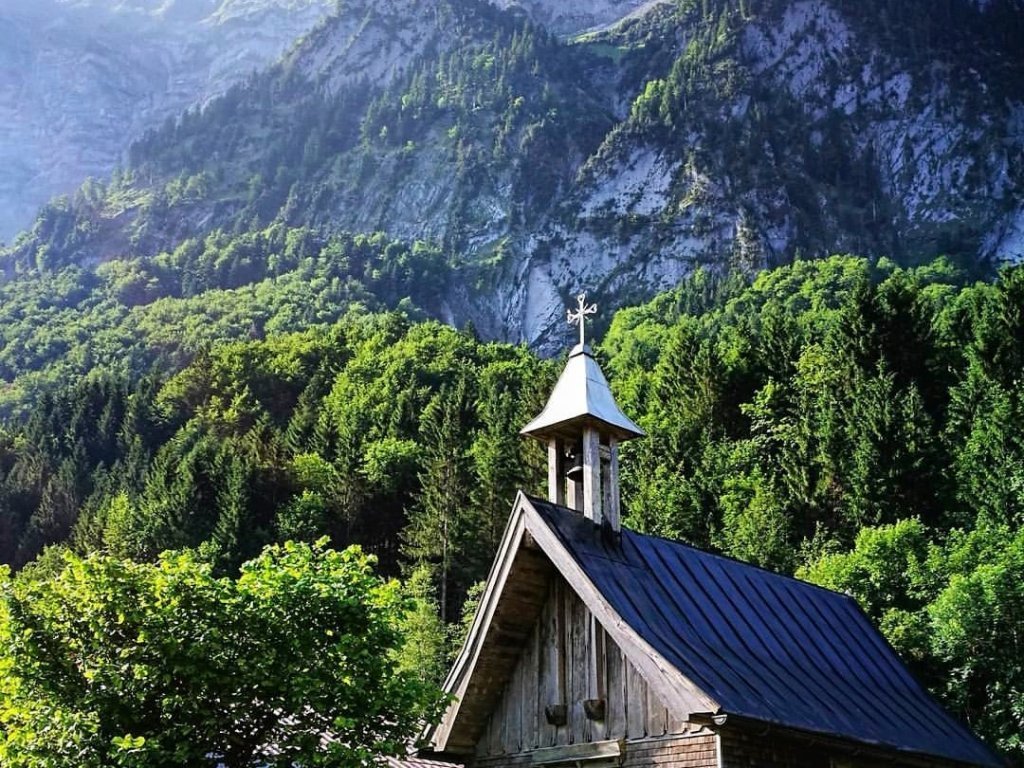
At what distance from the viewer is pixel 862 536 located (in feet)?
119

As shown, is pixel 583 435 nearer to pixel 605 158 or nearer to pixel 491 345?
pixel 491 345

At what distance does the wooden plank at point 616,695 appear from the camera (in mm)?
14797

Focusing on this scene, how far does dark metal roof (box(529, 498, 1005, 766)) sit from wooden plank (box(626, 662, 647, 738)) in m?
0.72

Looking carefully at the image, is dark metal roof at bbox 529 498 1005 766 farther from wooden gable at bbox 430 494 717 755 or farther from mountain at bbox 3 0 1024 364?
mountain at bbox 3 0 1024 364

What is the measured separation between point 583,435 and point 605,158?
13436cm

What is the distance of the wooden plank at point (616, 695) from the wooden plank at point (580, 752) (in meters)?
0.16

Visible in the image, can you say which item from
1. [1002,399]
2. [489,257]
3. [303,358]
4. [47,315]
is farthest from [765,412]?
[47,315]

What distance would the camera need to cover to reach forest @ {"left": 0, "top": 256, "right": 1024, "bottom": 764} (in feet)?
107

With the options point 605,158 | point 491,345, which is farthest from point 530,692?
point 605,158

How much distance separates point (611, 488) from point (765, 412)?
4059cm

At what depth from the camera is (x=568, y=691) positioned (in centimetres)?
1574

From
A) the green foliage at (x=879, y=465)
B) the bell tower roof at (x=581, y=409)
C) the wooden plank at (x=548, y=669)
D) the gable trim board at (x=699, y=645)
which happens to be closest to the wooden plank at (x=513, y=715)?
the gable trim board at (x=699, y=645)

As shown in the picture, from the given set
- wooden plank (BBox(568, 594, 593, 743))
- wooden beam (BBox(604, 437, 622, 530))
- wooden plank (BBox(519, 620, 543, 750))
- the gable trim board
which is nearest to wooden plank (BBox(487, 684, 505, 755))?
the gable trim board

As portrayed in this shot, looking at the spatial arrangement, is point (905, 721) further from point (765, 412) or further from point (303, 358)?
point (303, 358)
